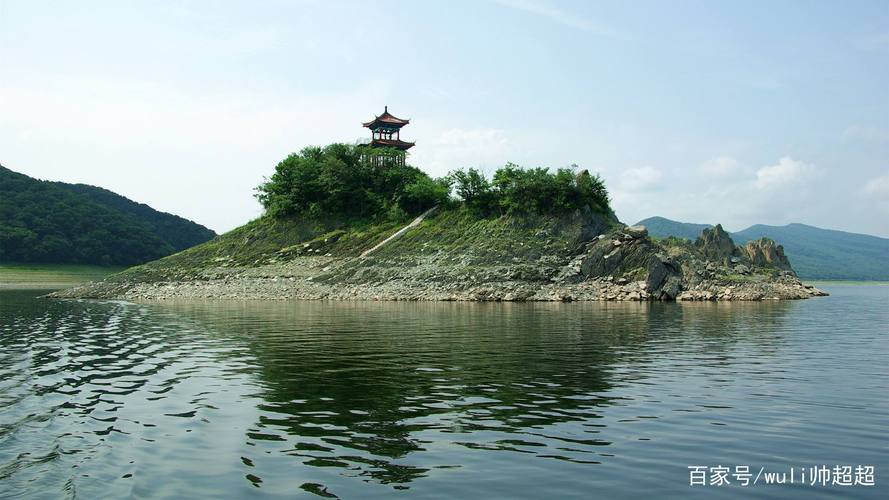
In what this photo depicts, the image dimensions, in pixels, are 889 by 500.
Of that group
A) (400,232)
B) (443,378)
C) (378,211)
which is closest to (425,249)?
(400,232)

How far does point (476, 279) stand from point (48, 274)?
423ft

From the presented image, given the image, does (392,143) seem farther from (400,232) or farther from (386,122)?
(400,232)

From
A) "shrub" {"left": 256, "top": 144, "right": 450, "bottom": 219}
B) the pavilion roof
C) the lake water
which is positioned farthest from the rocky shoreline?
the lake water

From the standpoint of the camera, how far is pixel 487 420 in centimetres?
1800

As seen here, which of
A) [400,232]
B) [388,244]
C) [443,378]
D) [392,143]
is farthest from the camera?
[392,143]

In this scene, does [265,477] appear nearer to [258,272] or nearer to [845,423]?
[845,423]

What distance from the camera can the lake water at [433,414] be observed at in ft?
43.0

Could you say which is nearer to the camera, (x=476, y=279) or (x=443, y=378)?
(x=443, y=378)

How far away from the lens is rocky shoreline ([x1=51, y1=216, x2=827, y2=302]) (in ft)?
288

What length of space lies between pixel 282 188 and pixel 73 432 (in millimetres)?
121234

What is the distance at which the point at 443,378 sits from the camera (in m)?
25.0

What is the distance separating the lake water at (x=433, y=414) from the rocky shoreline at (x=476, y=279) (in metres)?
48.4

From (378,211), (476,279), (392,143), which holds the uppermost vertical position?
(392,143)

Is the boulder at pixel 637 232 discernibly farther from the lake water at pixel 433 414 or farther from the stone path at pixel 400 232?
the lake water at pixel 433 414
